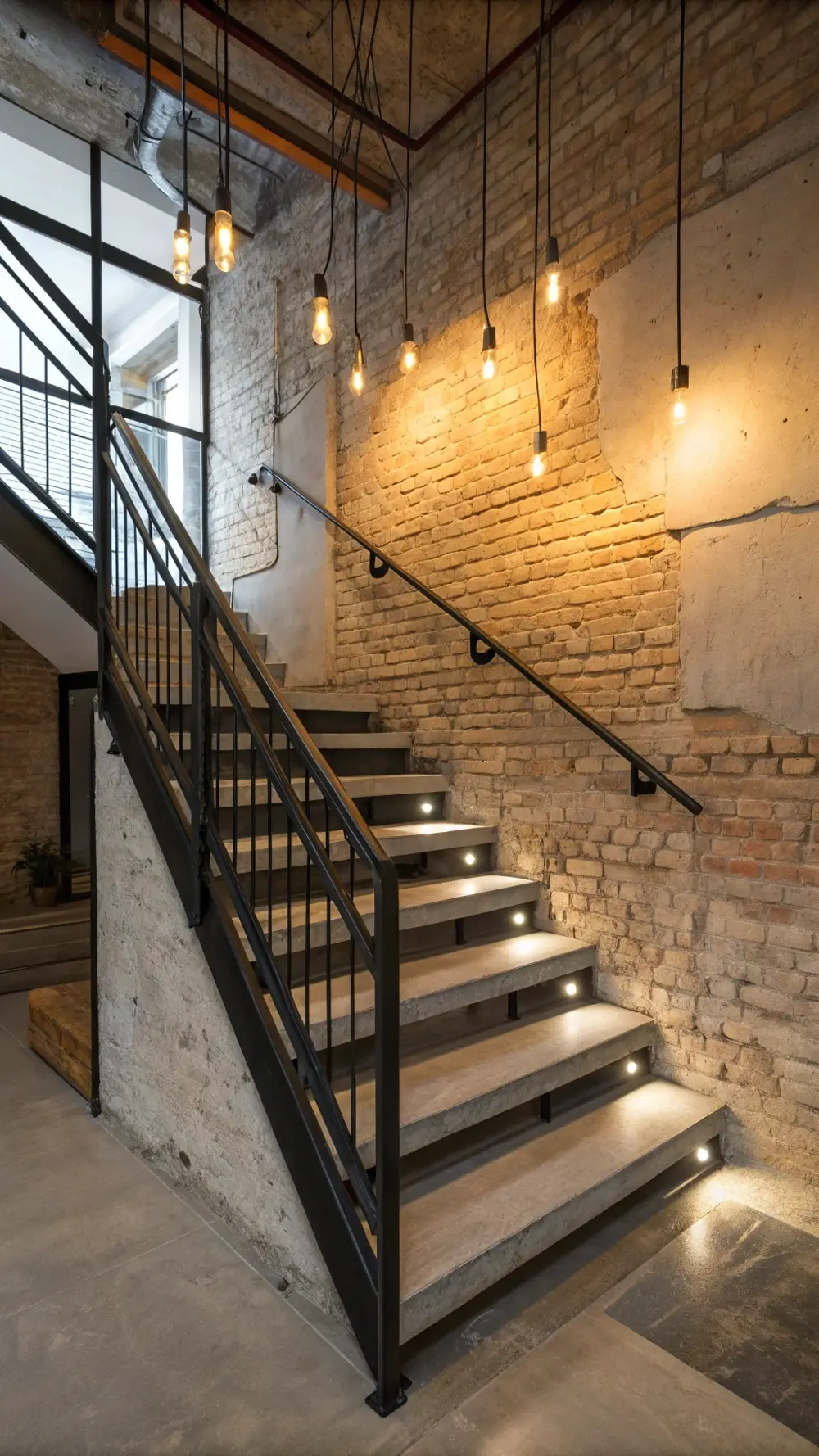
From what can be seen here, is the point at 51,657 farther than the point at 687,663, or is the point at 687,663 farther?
the point at 51,657

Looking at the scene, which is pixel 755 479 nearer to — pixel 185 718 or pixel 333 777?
pixel 333 777

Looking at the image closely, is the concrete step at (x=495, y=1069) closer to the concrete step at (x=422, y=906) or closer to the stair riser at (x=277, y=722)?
the concrete step at (x=422, y=906)

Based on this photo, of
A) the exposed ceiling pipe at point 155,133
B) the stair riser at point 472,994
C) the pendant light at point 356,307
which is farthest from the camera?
the exposed ceiling pipe at point 155,133

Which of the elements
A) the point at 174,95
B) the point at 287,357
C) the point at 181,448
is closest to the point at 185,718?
the point at 287,357

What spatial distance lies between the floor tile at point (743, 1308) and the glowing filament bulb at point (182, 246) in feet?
11.4

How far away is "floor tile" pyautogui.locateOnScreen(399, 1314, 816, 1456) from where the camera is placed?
159 centimetres

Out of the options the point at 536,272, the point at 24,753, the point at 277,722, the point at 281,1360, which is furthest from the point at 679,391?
the point at 24,753

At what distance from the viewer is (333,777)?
1853mm

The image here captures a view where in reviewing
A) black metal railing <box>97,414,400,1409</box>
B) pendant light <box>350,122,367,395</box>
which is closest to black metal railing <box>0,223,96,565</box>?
pendant light <box>350,122,367,395</box>

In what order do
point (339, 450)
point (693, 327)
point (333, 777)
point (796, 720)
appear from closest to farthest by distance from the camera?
point (333, 777)
point (796, 720)
point (693, 327)
point (339, 450)

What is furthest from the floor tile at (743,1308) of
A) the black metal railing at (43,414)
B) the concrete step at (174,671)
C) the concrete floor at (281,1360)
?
the black metal railing at (43,414)

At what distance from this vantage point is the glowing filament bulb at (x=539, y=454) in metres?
3.25

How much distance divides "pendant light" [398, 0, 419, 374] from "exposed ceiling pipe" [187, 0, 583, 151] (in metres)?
0.11

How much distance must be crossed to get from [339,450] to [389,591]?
107 cm
